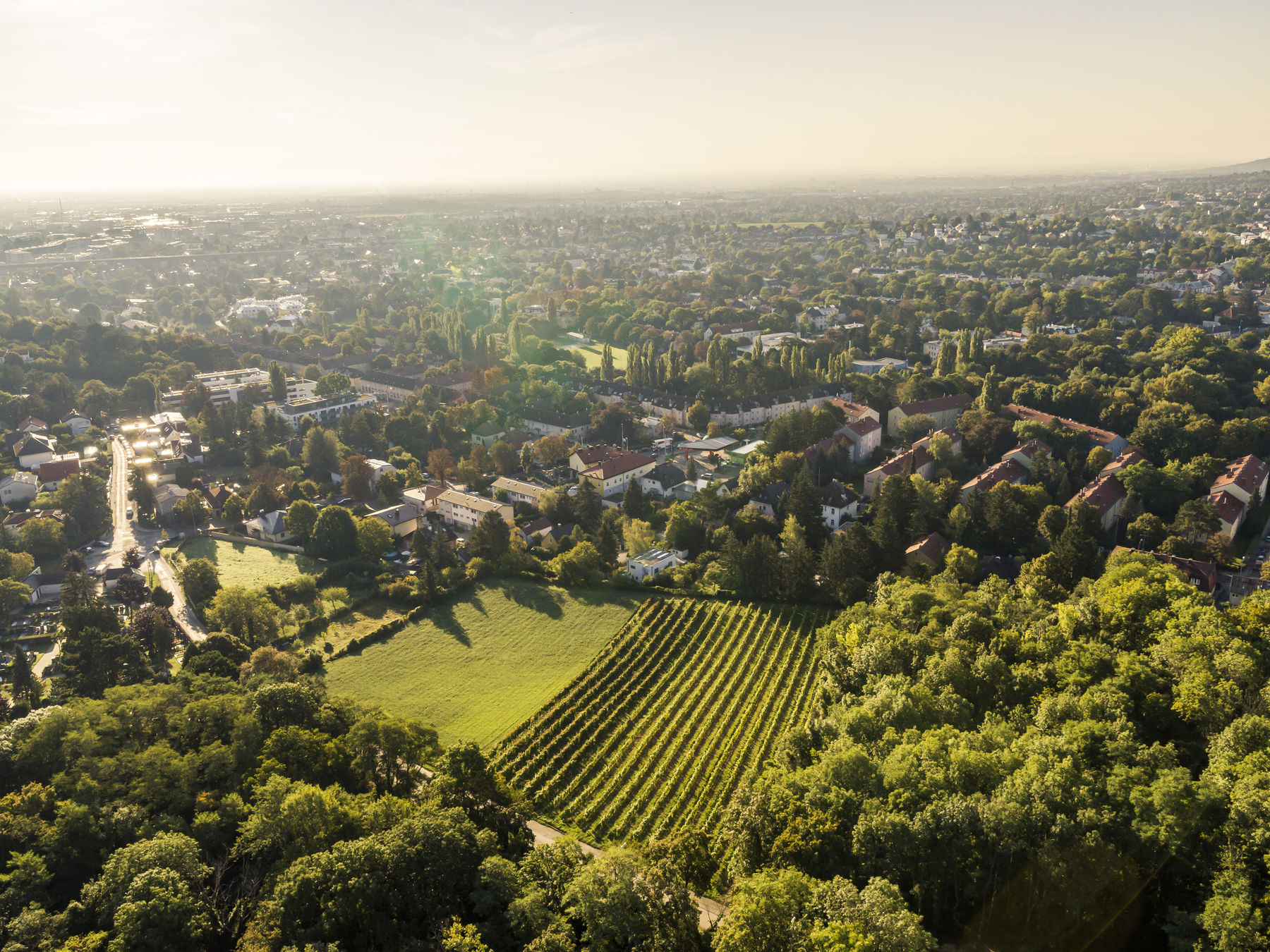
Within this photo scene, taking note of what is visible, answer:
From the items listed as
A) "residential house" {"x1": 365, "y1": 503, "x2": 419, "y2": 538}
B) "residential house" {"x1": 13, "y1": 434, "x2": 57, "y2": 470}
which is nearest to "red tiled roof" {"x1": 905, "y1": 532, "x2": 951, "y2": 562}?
"residential house" {"x1": 365, "y1": 503, "x2": 419, "y2": 538}

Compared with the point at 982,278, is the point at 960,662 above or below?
below

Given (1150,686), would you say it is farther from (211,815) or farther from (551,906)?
(211,815)

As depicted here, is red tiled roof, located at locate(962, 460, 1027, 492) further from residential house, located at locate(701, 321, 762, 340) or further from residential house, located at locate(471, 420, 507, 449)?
residential house, located at locate(701, 321, 762, 340)

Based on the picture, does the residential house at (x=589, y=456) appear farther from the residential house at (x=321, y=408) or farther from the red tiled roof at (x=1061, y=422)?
the red tiled roof at (x=1061, y=422)

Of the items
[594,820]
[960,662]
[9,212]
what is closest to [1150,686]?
[960,662]

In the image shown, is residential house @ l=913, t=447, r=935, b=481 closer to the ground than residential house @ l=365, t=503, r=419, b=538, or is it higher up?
higher up

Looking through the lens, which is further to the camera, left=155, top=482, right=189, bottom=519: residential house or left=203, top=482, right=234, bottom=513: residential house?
left=203, top=482, right=234, bottom=513: residential house

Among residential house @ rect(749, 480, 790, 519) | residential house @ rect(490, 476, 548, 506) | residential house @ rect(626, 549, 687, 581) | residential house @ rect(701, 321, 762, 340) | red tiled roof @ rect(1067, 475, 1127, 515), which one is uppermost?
residential house @ rect(701, 321, 762, 340)
